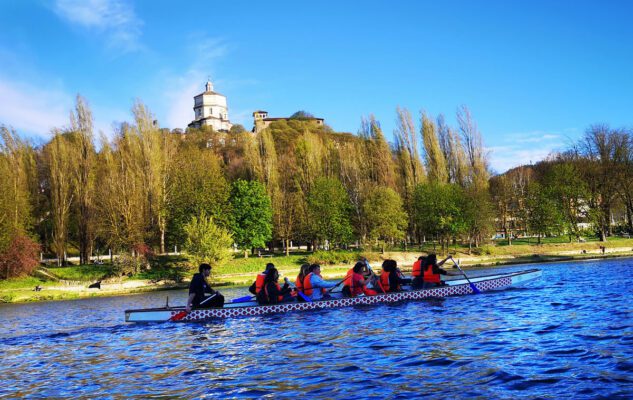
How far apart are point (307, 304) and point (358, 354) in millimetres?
9187

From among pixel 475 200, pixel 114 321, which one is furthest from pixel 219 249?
pixel 475 200

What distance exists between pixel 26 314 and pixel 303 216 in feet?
124

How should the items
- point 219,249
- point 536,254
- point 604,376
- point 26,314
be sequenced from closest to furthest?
1. point 604,376
2. point 26,314
3. point 219,249
4. point 536,254

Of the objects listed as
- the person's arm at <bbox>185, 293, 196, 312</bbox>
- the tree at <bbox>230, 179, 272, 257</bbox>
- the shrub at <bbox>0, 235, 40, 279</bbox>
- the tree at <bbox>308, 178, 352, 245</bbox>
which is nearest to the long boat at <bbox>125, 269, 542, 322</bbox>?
the person's arm at <bbox>185, 293, 196, 312</bbox>

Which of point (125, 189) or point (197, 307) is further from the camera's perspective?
point (125, 189)

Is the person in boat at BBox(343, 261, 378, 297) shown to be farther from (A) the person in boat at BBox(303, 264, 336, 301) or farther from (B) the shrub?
(B) the shrub

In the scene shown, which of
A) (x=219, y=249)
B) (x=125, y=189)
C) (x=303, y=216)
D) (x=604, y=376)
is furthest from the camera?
(x=303, y=216)

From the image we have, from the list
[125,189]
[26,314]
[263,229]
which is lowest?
[26,314]

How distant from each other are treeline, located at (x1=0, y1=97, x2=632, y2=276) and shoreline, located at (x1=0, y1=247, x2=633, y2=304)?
3.99m

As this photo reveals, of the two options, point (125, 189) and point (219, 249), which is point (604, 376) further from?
point (125, 189)

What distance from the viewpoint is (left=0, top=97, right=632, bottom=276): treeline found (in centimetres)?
5609

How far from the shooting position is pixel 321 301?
71.2ft

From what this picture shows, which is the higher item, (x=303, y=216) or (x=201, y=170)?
(x=201, y=170)

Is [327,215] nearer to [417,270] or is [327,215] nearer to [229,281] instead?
[229,281]
